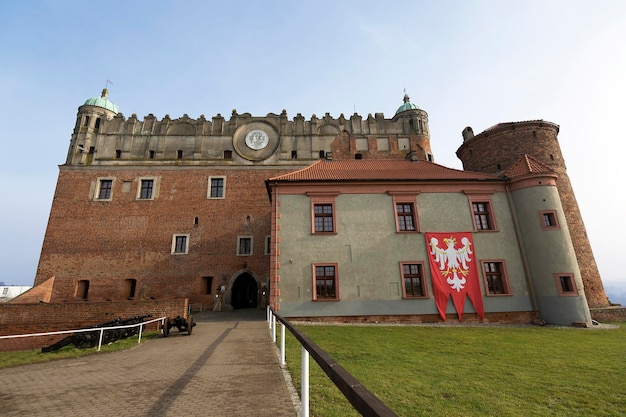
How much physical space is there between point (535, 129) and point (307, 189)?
18.2 metres

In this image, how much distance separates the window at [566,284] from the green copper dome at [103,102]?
37.6m

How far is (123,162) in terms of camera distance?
2634cm

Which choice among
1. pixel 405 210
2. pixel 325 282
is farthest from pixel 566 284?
pixel 325 282

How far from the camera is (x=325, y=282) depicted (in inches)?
637

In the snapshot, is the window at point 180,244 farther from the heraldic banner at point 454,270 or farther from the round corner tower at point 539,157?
the round corner tower at point 539,157

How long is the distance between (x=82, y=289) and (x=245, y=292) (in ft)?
40.7

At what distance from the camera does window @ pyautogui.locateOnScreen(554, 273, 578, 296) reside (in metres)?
15.8

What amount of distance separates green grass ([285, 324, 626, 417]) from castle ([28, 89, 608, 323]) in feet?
15.2

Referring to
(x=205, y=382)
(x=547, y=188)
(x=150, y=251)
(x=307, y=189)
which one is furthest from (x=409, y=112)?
(x=205, y=382)

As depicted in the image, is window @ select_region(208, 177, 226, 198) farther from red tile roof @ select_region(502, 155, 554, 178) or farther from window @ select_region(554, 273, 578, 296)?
window @ select_region(554, 273, 578, 296)

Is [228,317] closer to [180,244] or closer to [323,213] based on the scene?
Result: [323,213]

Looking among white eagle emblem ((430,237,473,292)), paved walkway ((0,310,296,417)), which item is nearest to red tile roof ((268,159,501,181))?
white eagle emblem ((430,237,473,292))

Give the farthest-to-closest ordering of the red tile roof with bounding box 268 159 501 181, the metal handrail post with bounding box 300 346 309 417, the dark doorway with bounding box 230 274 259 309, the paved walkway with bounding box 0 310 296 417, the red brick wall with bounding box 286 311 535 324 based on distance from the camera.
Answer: the dark doorway with bounding box 230 274 259 309 → the red tile roof with bounding box 268 159 501 181 → the red brick wall with bounding box 286 311 535 324 → the paved walkway with bounding box 0 310 296 417 → the metal handrail post with bounding box 300 346 309 417

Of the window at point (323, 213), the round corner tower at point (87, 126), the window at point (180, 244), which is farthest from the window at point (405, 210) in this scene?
the round corner tower at point (87, 126)
